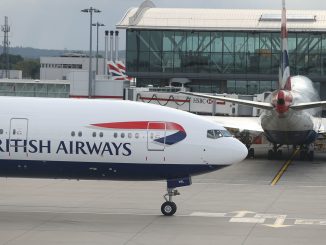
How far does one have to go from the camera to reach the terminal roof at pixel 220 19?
277 feet

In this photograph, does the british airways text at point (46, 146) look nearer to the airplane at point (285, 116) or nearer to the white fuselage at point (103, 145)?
the white fuselage at point (103, 145)

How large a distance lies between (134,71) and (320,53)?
1875 cm

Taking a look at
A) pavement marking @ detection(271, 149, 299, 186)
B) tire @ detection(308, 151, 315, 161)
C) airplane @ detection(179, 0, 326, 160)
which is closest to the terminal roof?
pavement marking @ detection(271, 149, 299, 186)

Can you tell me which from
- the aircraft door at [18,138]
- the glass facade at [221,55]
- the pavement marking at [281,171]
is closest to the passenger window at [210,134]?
the aircraft door at [18,138]

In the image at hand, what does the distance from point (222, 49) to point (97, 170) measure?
188 feet

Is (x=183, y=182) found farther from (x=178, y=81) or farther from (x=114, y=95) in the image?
(x=178, y=81)

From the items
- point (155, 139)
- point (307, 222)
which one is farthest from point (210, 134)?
point (307, 222)

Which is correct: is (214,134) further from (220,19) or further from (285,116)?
(220,19)

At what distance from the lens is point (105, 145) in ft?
96.2

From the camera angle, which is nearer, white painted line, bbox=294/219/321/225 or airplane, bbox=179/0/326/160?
white painted line, bbox=294/219/321/225

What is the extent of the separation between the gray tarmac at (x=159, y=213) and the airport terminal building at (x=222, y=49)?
39.8m

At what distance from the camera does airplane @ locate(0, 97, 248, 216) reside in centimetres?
2927

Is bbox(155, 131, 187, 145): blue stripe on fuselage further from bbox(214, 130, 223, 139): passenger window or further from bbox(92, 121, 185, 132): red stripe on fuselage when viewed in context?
bbox(214, 130, 223, 139): passenger window

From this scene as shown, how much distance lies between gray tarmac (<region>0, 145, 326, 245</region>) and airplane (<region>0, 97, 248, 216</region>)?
5.49 feet
